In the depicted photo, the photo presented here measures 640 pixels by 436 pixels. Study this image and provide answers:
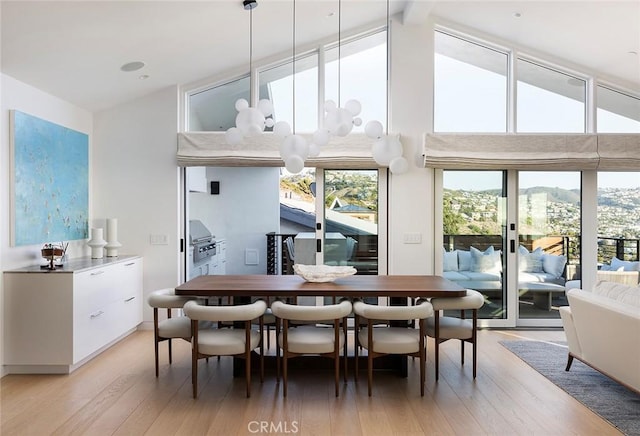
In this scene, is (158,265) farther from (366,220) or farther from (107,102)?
(366,220)

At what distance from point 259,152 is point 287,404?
9.70ft

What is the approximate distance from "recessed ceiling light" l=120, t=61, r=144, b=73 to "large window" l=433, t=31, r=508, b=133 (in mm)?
3268

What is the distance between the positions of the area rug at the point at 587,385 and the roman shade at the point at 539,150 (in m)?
2.00

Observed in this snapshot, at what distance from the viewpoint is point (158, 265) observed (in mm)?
5551

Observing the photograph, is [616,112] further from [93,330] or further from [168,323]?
[93,330]

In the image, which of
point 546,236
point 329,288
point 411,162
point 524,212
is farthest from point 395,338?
point 546,236

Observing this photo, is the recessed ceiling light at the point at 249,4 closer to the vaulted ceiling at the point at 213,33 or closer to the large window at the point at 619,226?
the vaulted ceiling at the point at 213,33

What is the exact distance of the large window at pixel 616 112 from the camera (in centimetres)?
562

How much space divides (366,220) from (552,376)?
8.26 feet

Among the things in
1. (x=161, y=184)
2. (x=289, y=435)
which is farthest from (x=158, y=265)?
(x=289, y=435)

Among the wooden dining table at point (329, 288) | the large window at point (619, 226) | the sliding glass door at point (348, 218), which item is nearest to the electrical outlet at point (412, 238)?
the sliding glass door at point (348, 218)

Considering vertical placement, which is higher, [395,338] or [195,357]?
[395,338]

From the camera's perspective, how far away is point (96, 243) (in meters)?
5.00

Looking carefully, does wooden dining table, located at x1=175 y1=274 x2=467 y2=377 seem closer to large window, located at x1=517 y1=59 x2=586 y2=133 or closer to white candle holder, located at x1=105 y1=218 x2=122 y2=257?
white candle holder, located at x1=105 y1=218 x2=122 y2=257
